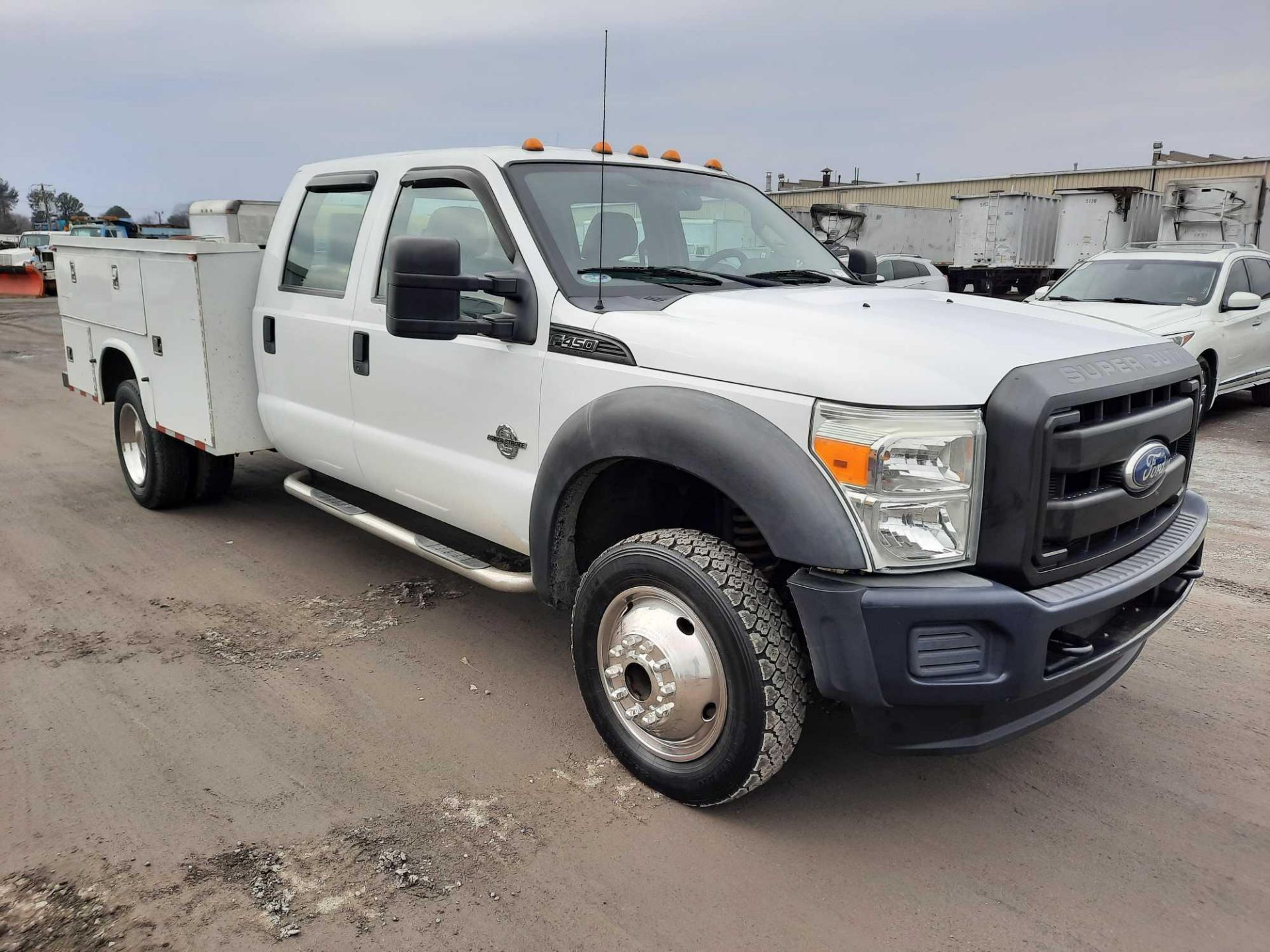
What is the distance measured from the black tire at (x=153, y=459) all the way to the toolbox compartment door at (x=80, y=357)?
382mm

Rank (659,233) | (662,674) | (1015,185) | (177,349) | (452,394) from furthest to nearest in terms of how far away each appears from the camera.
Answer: (1015,185)
(177,349)
(659,233)
(452,394)
(662,674)

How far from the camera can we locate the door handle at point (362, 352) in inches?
165

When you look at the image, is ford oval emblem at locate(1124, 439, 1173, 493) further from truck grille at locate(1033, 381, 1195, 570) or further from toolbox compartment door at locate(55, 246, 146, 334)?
toolbox compartment door at locate(55, 246, 146, 334)

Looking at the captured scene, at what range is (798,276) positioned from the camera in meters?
3.99

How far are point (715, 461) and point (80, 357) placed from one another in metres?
5.68

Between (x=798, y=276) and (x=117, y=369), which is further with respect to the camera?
(x=117, y=369)

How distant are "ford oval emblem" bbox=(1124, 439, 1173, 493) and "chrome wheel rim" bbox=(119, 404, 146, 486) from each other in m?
5.65

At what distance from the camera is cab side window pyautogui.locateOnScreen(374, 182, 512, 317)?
12.0ft

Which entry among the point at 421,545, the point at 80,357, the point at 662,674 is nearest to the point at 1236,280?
the point at 421,545

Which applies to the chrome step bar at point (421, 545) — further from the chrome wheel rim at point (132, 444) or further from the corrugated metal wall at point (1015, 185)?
the corrugated metal wall at point (1015, 185)

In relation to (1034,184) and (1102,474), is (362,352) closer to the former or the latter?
(1102,474)

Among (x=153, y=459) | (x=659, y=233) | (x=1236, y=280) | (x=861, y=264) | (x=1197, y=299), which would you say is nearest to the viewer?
(x=659, y=233)

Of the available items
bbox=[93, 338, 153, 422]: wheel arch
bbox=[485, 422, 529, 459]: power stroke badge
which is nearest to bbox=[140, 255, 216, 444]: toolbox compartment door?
bbox=[93, 338, 153, 422]: wheel arch

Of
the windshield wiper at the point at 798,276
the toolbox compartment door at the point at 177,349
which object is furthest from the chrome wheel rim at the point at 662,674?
the toolbox compartment door at the point at 177,349
